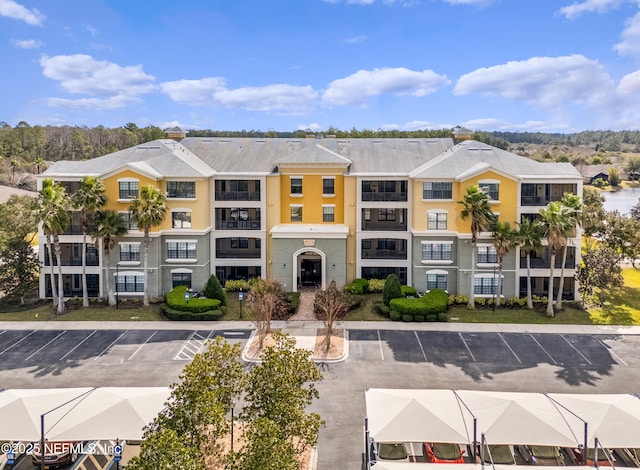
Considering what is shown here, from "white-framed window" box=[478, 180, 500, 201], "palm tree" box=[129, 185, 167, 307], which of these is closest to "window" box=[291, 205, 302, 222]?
"palm tree" box=[129, 185, 167, 307]

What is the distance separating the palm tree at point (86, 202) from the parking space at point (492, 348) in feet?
78.7

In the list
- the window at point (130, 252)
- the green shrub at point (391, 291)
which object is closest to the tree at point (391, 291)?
the green shrub at point (391, 291)

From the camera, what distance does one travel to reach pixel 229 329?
3897cm

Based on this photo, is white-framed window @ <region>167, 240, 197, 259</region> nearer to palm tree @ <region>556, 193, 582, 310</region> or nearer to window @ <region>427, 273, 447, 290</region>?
window @ <region>427, 273, 447, 290</region>

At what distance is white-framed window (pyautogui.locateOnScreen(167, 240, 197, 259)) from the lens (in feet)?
149

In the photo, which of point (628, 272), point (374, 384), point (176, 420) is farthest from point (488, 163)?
point (176, 420)

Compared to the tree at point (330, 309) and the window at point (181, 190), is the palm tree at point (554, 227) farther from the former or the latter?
the window at point (181, 190)

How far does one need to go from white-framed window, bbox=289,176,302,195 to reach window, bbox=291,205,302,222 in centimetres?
142

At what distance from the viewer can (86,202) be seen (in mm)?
41875

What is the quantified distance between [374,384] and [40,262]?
33.0m

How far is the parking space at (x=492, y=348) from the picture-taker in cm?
3262

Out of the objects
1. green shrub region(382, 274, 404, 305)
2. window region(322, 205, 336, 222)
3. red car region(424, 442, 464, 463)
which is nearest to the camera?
red car region(424, 442, 464, 463)

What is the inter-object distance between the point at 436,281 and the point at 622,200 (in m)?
58.7

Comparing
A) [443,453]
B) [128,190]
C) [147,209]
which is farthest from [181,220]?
[443,453]
